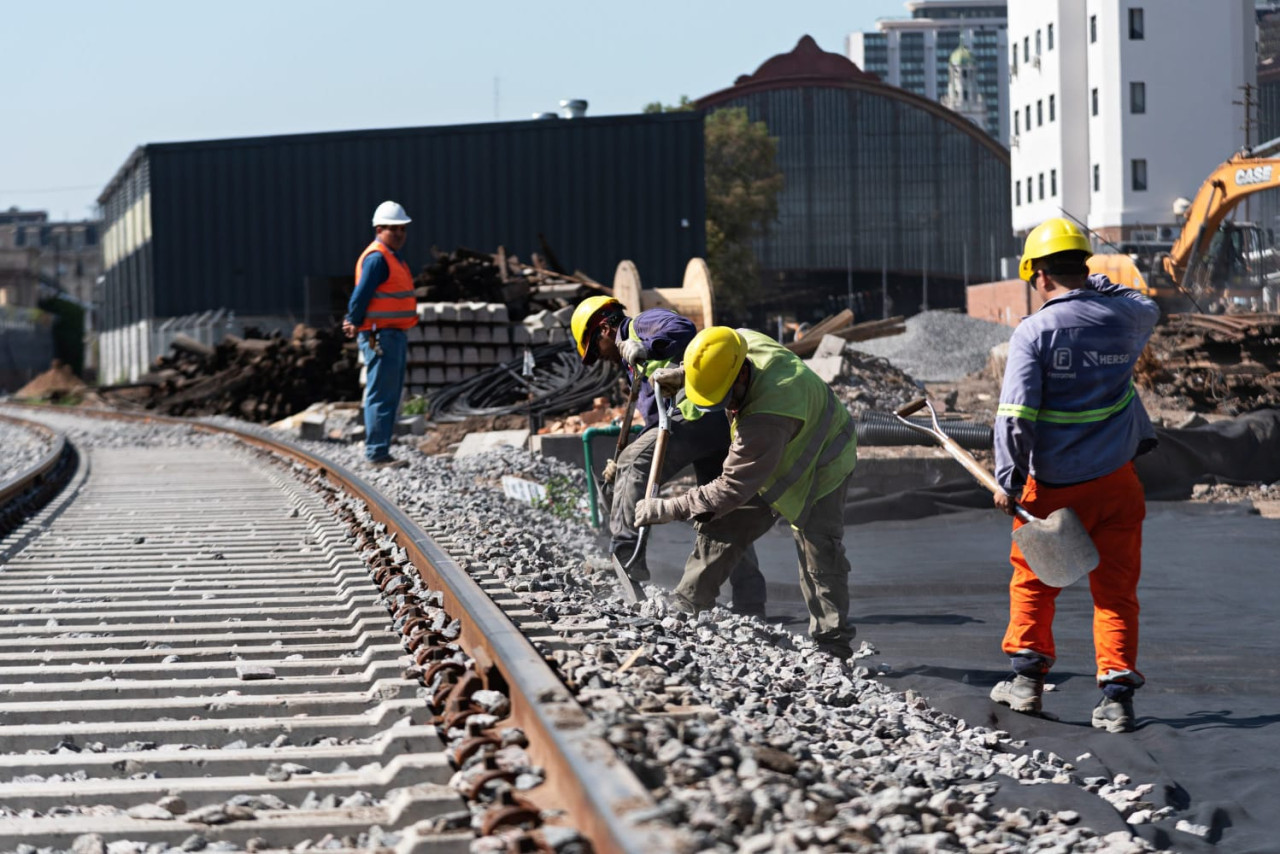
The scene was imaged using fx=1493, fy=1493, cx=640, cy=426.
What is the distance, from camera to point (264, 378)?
23.6 m

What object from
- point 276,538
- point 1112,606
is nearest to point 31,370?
point 276,538

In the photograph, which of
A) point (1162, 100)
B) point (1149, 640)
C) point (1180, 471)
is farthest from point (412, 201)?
point (1162, 100)

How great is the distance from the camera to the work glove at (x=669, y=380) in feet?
19.8

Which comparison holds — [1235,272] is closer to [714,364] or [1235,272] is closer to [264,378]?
[264,378]

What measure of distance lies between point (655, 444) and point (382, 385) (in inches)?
225

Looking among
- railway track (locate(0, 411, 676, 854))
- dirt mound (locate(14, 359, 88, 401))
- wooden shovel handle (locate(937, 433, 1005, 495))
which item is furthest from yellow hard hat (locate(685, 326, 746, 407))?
dirt mound (locate(14, 359, 88, 401))

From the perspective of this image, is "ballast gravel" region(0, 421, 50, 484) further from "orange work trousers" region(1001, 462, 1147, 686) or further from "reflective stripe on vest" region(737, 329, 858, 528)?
"orange work trousers" region(1001, 462, 1147, 686)

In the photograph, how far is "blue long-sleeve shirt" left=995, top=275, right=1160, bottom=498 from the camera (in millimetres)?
5078

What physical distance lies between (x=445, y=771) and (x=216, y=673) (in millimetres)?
1588

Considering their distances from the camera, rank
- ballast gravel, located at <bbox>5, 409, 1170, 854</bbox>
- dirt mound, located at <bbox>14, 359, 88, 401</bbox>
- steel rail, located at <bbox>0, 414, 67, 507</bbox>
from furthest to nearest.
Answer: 1. dirt mound, located at <bbox>14, 359, 88, 401</bbox>
2. steel rail, located at <bbox>0, 414, 67, 507</bbox>
3. ballast gravel, located at <bbox>5, 409, 1170, 854</bbox>

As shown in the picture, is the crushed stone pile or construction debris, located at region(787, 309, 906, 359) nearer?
construction debris, located at region(787, 309, 906, 359)

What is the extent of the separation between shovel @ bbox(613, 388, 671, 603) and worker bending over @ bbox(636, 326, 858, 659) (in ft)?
0.51

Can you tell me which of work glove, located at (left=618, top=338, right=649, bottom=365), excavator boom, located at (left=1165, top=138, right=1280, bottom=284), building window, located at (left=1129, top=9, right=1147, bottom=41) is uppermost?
building window, located at (left=1129, top=9, right=1147, bottom=41)

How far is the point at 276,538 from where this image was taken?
8.13 metres
